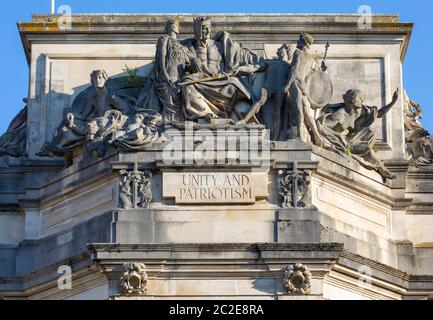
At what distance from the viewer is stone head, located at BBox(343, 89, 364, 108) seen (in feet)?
149

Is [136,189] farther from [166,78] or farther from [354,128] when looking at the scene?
[354,128]

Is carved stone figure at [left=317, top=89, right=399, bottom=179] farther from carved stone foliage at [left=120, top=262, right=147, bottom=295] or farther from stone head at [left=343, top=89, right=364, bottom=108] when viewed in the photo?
carved stone foliage at [left=120, top=262, right=147, bottom=295]

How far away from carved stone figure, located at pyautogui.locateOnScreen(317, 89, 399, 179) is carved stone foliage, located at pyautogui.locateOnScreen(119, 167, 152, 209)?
464cm

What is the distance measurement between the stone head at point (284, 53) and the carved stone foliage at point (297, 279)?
19.9 feet

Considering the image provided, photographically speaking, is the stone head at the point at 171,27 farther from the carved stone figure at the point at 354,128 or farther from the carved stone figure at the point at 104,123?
the carved stone figure at the point at 354,128

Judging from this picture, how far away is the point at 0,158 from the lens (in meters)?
46.6

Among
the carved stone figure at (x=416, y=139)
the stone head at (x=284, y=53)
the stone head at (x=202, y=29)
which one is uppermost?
the stone head at (x=202, y=29)

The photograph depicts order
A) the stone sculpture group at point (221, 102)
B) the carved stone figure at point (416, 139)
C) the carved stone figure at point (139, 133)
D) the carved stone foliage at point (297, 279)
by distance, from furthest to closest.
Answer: the carved stone figure at point (416, 139), the stone sculpture group at point (221, 102), the carved stone figure at point (139, 133), the carved stone foliage at point (297, 279)

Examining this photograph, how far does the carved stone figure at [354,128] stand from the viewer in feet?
145

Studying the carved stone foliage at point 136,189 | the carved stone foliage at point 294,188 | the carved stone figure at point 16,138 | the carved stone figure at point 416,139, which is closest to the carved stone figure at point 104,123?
the carved stone foliage at point 136,189

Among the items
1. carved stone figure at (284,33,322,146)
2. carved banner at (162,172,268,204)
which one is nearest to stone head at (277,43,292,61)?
carved stone figure at (284,33,322,146)

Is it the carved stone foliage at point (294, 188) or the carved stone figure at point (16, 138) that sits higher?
the carved stone figure at point (16, 138)

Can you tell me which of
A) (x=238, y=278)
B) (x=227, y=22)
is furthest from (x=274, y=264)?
(x=227, y=22)
